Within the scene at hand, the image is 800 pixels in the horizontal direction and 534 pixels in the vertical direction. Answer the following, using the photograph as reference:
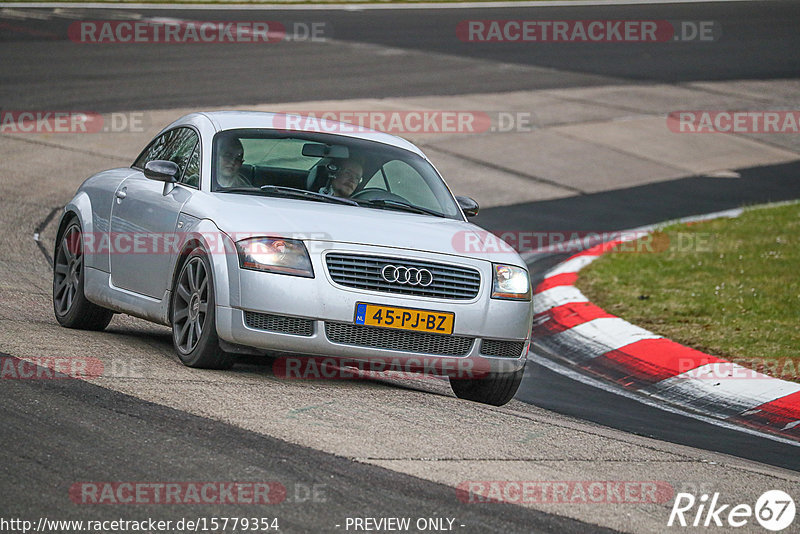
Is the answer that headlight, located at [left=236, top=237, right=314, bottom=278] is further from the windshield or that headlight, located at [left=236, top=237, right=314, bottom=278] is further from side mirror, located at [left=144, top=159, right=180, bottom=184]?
side mirror, located at [left=144, top=159, right=180, bottom=184]

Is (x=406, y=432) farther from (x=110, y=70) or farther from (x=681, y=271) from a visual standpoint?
(x=110, y=70)

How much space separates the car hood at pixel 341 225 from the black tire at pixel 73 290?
1400mm

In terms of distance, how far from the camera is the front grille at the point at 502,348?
23.4 feet

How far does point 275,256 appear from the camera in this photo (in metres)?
6.77

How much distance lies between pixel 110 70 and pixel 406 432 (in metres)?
17.9

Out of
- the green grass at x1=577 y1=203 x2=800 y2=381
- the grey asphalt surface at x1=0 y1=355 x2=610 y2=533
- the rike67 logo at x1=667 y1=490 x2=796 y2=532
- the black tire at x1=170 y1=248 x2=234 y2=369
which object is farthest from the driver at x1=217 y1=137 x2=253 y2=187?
the green grass at x1=577 y1=203 x2=800 y2=381

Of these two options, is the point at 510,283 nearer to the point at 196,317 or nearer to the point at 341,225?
the point at 341,225

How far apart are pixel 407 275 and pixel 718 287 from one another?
5320 millimetres

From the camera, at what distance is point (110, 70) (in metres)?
22.6

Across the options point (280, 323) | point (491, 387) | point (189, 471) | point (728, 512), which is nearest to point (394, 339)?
point (280, 323)

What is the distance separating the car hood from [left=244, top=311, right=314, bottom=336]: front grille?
440mm

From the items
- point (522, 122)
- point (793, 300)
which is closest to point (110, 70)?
point (522, 122)

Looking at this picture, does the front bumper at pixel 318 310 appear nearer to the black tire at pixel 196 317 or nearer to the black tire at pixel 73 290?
the black tire at pixel 196 317

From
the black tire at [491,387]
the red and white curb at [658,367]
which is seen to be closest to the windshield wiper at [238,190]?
the black tire at [491,387]
